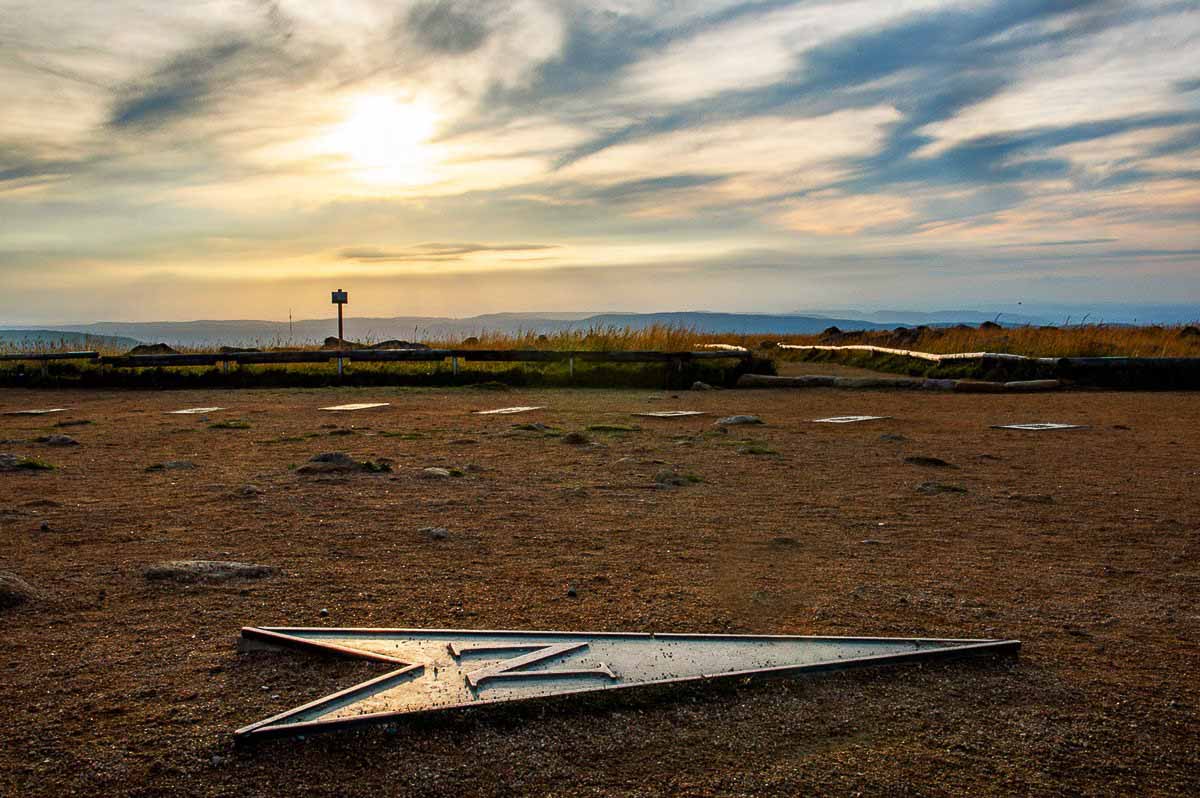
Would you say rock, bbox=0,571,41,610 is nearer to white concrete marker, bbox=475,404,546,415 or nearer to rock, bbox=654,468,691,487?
rock, bbox=654,468,691,487

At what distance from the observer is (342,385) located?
19094 millimetres

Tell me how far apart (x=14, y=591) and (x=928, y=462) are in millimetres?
6730

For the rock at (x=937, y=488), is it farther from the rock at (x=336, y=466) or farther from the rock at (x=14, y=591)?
the rock at (x=14, y=591)

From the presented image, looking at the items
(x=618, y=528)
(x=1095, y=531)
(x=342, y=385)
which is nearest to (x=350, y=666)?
(x=618, y=528)

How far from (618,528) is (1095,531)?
2737 millimetres

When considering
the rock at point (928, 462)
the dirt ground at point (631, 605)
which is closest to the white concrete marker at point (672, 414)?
the dirt ground at point (631, 605)

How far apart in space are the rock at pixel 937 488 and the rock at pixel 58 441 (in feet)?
25.6

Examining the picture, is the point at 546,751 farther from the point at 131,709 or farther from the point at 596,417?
the point at 596,417

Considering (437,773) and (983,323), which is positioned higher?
(983,323)

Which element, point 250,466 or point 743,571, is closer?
point 743,571

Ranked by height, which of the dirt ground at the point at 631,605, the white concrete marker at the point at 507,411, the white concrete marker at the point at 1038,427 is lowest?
the dirt ground at the point at 631,605

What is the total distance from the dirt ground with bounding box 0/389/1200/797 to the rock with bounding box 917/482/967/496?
0.52 ft

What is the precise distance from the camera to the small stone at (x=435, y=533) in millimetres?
Answer: 5590

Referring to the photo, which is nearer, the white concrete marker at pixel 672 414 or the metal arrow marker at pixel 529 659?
the metal arrow marker at pixel 529 659
